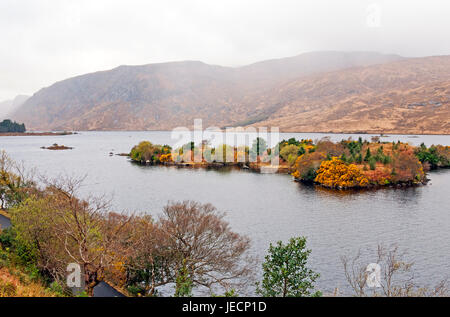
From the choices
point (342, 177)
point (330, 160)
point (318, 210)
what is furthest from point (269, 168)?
point (318, 210)

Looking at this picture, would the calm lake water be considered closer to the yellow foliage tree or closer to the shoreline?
the shoreline

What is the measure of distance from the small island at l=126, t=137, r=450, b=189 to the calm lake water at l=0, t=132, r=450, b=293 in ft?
19.7

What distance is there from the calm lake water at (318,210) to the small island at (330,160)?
19.7 feet

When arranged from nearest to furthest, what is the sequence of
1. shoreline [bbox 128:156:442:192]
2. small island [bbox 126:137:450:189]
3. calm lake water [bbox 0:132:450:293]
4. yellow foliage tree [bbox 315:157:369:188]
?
calm lake water [bbox 0:132:450:293], yellow foliage tree [bbox 315:157:369:188], shoreline [bbox 128:156:442:192], small island [bbox 126:137:450:189]

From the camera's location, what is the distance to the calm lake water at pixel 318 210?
134 ft

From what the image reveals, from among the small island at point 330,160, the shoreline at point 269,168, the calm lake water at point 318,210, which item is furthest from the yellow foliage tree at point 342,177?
the calm lake water at point 318,210

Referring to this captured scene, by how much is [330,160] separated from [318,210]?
128 ft

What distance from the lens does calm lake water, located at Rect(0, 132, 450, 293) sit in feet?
134

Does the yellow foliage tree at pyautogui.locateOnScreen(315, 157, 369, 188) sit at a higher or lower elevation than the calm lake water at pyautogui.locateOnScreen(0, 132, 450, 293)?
higher

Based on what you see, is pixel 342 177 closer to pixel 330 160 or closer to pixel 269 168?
pixel 330 160

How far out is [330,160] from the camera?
98188mm

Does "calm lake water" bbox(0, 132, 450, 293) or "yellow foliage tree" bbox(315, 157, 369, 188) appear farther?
"yellow foliage tree" bbox(315, 157, 369, 188)

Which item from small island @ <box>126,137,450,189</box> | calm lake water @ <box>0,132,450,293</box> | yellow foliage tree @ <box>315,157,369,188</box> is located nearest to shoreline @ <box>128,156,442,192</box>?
small island @ <box>126,137,450,189</box>
